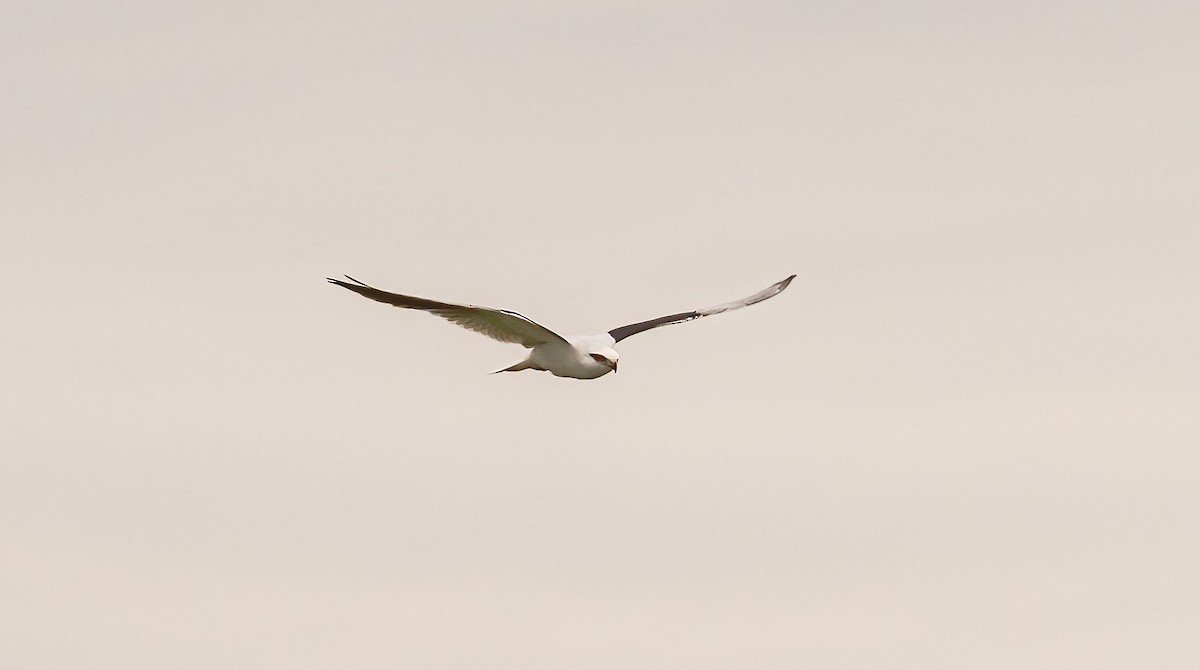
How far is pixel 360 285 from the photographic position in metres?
35.6

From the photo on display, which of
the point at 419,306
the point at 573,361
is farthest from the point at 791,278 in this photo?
the point at 419,306

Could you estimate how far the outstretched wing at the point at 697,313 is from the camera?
4709cm

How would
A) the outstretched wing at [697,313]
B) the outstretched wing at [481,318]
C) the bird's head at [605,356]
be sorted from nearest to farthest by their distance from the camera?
the outstretched wing at [481,318] → the bird's head at [605,356] → the outstretched wing at [697,313]

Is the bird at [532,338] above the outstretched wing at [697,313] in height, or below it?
below

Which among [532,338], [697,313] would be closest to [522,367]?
[532,338]

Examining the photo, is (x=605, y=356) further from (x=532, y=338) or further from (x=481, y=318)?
(x=481, y=318)

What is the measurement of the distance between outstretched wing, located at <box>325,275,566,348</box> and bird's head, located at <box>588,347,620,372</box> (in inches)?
36.2

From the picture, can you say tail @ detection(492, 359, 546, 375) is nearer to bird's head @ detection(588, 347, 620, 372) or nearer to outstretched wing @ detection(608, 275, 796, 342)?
bird's head @ detection(588, 347, 620, 372)

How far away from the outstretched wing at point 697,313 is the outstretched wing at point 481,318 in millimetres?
6671

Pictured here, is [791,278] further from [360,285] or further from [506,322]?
[360,285]

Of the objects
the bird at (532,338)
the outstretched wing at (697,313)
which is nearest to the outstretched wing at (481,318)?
the bird at (532,338)

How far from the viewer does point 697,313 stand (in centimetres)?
4819

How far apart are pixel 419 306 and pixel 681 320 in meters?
11.5

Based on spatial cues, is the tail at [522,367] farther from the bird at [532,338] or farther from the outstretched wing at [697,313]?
the outstretched wing at [697,313]
